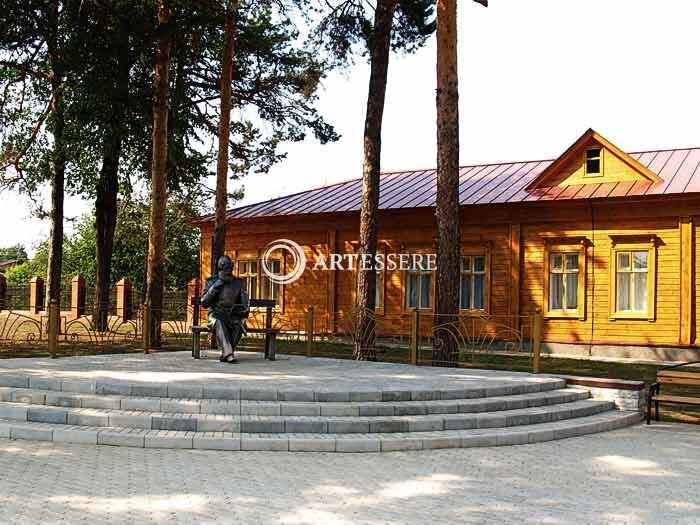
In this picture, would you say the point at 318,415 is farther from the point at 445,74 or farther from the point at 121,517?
the point at 445,74

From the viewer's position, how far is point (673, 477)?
809 cm

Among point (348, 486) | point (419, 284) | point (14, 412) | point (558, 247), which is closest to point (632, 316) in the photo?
point (558, 247)

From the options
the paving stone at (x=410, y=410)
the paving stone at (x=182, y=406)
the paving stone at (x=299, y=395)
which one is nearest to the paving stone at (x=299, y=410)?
the paving stone at (x=299, y=395)

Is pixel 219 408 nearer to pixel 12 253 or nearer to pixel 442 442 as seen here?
pixel 442 442

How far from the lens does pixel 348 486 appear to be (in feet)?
23.9

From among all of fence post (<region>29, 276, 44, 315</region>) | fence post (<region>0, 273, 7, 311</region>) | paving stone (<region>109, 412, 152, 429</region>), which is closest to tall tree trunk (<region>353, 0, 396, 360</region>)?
paving stone (<region>109, 412, 152, 429</region>)

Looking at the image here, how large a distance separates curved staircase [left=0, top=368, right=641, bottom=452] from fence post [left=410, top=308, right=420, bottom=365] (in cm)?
339

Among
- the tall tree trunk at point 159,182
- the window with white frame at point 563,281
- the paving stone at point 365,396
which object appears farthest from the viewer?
the window with white frame at point 563,281

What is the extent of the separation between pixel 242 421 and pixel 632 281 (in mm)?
14747

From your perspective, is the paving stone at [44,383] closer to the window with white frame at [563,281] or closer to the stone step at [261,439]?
the stone step at [261,439]

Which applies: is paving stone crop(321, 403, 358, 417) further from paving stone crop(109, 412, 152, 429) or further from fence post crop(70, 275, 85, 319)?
fence post crop(70, 275, 85, 319)

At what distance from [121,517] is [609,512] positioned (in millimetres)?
3928

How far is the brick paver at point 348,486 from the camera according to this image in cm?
626

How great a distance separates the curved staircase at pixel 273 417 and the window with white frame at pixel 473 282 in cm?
1207
